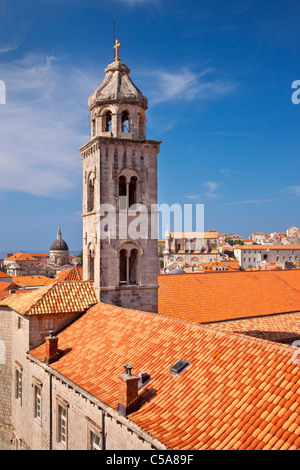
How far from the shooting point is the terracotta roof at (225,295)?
21.8 metres

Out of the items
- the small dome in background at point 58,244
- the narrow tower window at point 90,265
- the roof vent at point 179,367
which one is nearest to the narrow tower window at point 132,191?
the narrow tower window at point 90,265

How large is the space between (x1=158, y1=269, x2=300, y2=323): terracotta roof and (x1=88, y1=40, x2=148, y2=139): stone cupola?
9.07m

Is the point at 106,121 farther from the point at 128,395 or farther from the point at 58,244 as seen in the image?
the point at 58,244

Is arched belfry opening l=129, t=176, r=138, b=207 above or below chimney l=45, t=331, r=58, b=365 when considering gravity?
above

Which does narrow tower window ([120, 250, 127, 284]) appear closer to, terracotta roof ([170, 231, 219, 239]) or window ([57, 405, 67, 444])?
window ([57, 405, 67, 444])

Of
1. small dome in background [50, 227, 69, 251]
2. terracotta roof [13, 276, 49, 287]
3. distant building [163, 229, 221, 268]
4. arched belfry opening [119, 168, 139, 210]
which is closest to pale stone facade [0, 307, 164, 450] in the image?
arched belfry opening [119, 168, 139, 210]

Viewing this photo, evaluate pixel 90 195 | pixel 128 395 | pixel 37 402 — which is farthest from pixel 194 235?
pixel 128 395

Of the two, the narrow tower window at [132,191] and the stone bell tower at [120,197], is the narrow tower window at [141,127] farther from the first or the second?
the narrow tower window at [132,191]

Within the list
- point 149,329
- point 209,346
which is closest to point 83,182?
point 149,329

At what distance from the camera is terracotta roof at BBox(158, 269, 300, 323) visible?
21.8 metres

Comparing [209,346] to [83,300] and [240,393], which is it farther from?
[83,300]

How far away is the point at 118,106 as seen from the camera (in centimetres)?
1761

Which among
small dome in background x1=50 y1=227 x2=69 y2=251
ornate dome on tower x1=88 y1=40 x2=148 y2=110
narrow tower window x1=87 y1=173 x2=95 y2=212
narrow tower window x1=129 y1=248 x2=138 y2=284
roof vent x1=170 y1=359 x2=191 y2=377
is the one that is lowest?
roof vent x1=170 y1=359 x2=191 y2=377
